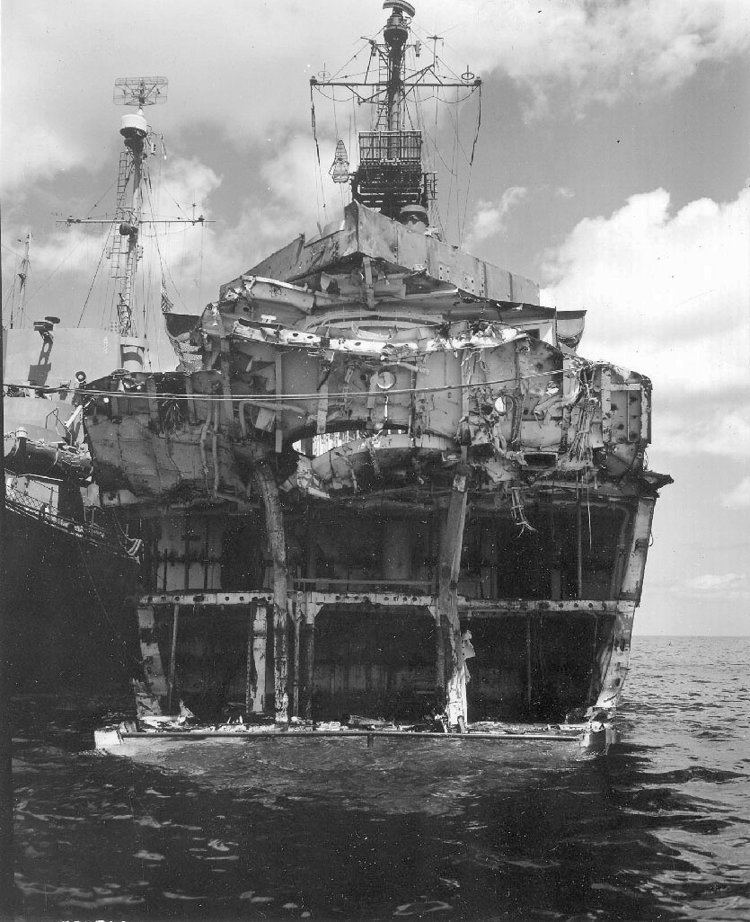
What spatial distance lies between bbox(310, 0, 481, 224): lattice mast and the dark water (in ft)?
51.7

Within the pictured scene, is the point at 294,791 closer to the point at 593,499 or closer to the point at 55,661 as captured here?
the point at 593,499

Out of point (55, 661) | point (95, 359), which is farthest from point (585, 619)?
point (95, 359)

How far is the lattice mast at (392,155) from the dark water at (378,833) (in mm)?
15758

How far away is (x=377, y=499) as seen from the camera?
41.9 feet

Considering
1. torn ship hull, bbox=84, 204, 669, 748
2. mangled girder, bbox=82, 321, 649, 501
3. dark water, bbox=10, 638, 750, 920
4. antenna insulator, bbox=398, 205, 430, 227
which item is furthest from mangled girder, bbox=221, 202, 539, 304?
dark water, bbox=10, 638, 750, 920

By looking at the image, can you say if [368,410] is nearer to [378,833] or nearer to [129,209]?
[378,833]

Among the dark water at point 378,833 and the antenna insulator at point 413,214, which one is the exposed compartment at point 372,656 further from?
the antenna insulator at point 413,214

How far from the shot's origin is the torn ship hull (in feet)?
40.4

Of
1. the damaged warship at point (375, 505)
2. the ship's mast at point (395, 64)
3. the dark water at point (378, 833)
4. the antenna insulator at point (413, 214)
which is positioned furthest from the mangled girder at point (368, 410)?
the ship's mast at point (395, 64)

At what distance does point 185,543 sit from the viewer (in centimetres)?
1501

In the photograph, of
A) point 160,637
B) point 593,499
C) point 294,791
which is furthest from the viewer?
point 160,637

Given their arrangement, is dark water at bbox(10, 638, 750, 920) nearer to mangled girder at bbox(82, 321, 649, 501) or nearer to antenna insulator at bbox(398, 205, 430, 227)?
mangled girder at bbox(82, 321, 649, 501)

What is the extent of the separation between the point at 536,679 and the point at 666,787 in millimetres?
4314

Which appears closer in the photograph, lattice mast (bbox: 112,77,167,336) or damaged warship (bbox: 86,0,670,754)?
damaged warship (bbox: 86,0,670,754)
